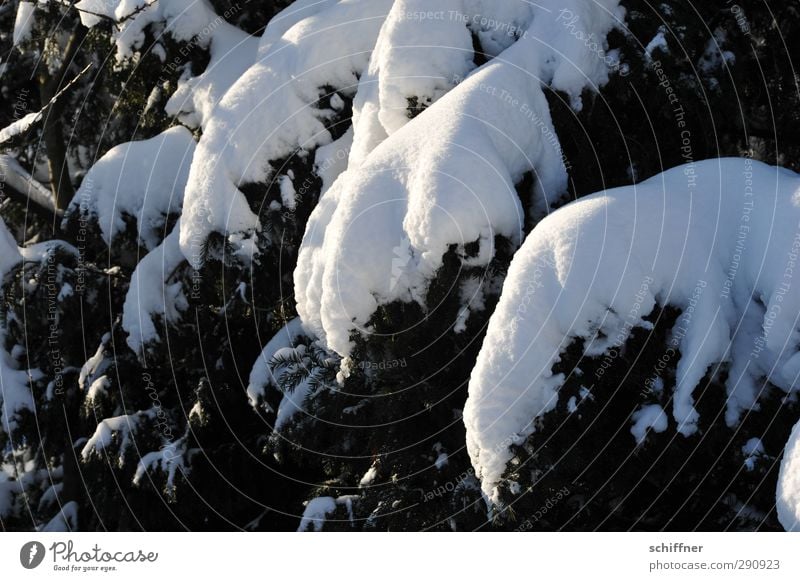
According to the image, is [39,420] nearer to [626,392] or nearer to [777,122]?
[626,392]

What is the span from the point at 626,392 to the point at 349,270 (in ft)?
5.20

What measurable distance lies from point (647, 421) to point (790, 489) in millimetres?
838

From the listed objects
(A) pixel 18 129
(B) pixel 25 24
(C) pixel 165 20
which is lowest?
(A) pixel 18 129

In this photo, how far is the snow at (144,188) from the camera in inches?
296

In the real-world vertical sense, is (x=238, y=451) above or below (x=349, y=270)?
below

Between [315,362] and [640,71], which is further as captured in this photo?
[315,362]

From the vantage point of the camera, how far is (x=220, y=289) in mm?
6652

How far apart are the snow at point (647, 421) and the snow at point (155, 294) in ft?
12.3

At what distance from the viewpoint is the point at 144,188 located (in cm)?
755

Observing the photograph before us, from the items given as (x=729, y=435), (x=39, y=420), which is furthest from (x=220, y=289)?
(x=729, y=435)

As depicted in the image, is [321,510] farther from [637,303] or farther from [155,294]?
[637,303]

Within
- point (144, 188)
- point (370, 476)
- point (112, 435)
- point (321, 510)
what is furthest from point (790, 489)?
point (144, 188)

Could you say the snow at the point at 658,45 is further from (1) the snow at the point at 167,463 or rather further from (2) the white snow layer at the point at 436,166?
(1) the snow at the point at 167,463
